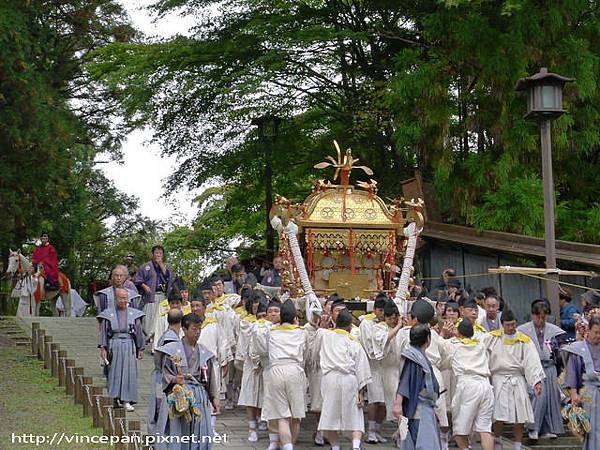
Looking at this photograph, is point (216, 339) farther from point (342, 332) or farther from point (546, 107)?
point (546, 107)

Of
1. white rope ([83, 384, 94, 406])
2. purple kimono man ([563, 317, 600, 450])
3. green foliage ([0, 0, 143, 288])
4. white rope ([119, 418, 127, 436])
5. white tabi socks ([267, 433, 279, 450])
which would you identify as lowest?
white tabi socks ([267, 433, 279, 450])

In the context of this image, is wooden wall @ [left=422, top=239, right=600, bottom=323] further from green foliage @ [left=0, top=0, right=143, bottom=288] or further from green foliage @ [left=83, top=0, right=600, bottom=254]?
green foliage @ [left=0, top=0, right=143, bottom=288]

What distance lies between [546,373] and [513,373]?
1142mm

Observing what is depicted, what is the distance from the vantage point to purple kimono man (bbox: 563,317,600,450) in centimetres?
1030

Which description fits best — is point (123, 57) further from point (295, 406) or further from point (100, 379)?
point (295, 406)

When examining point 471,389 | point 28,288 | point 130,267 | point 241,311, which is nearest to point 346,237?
point 241,311

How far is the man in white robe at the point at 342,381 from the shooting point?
1140cm

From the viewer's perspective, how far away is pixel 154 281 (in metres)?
17.0

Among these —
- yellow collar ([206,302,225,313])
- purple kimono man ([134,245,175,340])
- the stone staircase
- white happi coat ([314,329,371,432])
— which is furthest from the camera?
purple kimono man ([134,245,175,340])

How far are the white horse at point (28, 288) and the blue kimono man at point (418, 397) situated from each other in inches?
580

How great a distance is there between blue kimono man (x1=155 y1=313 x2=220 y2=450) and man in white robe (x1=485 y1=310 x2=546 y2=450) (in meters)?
3.98

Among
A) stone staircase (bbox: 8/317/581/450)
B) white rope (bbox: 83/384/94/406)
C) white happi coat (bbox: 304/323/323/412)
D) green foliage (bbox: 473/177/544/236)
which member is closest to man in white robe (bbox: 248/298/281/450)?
stone staircase (bbox: 8/317/581/450)

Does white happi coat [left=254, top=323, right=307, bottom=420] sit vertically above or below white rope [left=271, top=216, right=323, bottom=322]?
below

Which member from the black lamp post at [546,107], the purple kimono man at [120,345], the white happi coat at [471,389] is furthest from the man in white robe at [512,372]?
the purple kimono man at [120,345]
